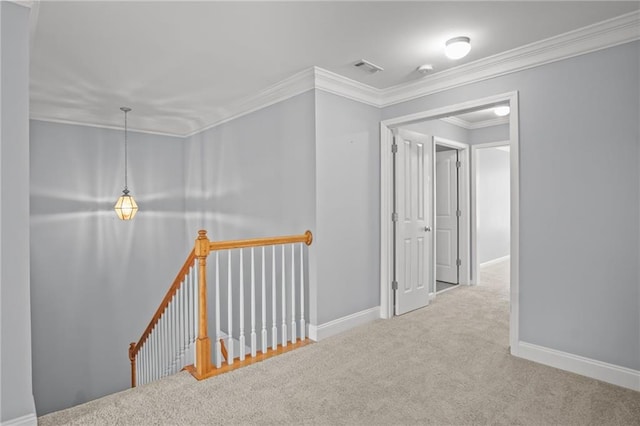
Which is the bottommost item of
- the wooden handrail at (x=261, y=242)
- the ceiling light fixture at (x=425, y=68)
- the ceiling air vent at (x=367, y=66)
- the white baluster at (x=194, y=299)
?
the white baluster at (x=194, y=299)

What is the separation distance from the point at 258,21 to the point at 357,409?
8.54 feet

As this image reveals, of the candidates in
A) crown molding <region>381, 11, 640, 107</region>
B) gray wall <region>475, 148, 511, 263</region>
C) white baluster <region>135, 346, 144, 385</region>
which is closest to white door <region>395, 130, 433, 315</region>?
crown molding <region>381, 11, 640, 107</region>

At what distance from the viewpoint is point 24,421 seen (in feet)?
6.39

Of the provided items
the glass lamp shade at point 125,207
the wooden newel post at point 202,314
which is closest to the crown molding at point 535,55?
the wooden newel post at point 202,314

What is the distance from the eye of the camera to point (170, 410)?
226cm

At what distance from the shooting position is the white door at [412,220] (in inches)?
163

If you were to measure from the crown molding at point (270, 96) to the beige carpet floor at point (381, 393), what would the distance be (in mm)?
2435

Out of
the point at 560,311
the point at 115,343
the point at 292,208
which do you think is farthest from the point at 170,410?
the point at 115,343

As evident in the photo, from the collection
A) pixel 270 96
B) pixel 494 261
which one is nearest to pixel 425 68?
pixel 270 96

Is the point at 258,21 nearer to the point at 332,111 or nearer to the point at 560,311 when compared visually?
the point at 332,111

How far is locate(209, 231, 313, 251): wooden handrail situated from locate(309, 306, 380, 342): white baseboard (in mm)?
807

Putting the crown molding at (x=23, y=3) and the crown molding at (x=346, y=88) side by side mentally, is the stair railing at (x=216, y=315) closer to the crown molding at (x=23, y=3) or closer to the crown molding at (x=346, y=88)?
the crown molding at (x=346, y=88)

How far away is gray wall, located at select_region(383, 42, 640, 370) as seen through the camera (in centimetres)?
249

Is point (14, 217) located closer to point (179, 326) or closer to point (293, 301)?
point (179, 326)
